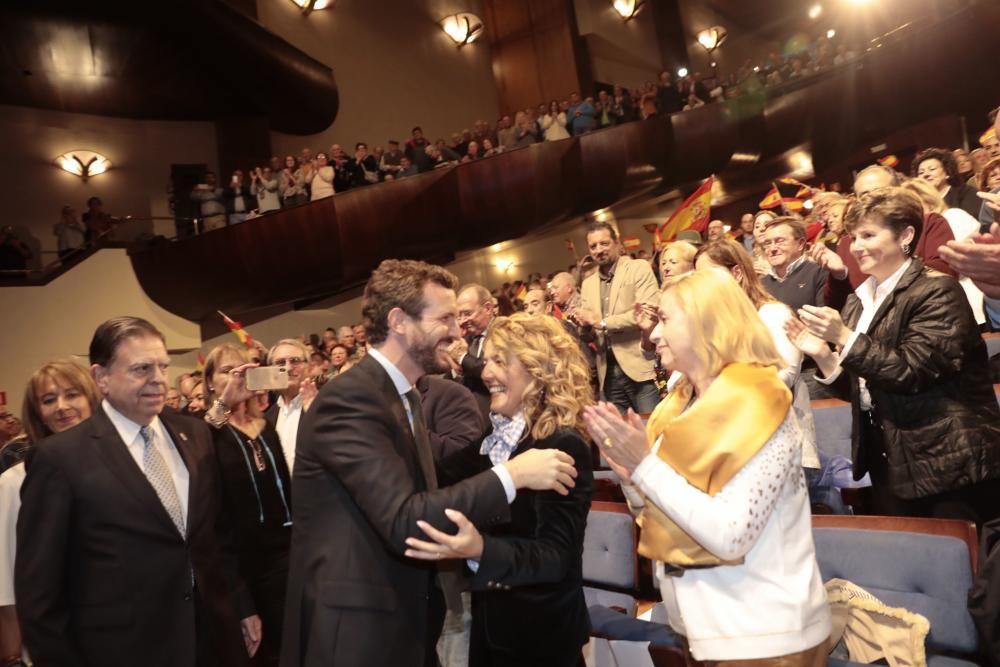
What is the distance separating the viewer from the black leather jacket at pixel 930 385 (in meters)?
2.08

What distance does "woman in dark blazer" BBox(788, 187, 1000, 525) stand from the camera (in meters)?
2.08

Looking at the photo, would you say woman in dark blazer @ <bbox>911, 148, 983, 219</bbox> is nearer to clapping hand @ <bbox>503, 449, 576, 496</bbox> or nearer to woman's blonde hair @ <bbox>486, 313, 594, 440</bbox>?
woman's blonde hair @ <bbox>486, 313, 594, 440</bbox>

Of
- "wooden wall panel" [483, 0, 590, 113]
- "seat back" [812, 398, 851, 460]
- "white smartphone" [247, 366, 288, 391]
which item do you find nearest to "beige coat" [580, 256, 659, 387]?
"seat back" [812, 398, 851, 460]

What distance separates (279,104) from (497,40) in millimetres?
6271

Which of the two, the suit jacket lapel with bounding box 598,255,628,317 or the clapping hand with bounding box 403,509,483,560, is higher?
the suit jacket lapel with bounding box 598,255,628,317

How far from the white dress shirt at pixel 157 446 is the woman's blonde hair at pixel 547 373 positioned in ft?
3.37

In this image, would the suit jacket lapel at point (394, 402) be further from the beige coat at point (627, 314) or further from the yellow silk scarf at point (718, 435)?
the beige coat at point (627, 314)

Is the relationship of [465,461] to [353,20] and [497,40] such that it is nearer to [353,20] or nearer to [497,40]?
[353,20]

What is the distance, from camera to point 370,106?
14.0 meters

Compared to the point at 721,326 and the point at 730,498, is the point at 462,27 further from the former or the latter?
the point at 730,498

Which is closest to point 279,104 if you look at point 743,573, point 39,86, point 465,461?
point 39,86

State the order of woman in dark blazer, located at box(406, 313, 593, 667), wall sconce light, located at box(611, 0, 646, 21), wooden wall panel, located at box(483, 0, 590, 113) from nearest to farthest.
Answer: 1. woman in dark blazer, located at box(406, 313, 593, 667)
2. wooden wall panel, located at box(483, 0, 590, 113)
3. wall sconce light, located at box(611, 0, 646, 21)

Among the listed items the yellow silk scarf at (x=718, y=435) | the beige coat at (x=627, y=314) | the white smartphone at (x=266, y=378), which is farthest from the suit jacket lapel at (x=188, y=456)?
the beige coat at (x=627, y=314)

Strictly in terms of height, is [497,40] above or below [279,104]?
above
